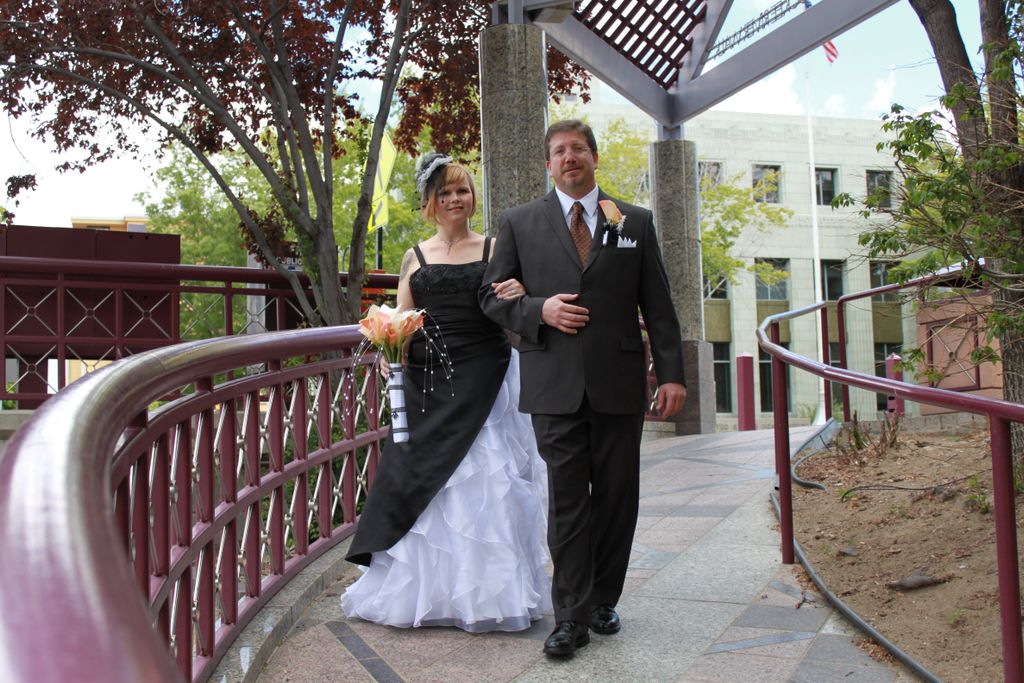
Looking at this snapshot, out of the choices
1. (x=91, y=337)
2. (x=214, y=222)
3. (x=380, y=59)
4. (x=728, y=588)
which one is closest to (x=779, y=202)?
(x=214, y=222)

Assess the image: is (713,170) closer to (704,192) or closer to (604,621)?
(704,192)

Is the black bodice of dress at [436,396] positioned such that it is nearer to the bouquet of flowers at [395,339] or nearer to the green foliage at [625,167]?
the bouquet of flowers at [395,339]

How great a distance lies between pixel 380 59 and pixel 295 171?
160 cm

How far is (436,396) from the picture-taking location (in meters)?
4.65

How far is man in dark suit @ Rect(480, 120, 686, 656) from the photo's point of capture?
3975 mm

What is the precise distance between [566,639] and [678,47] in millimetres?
8389

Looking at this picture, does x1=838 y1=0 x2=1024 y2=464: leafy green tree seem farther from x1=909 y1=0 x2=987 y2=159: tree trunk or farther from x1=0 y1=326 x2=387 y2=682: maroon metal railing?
x1=0 y1=326 x2=387 y2=682: maroon metal railing

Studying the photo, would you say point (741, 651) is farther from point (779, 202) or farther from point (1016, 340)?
point (779, 202)

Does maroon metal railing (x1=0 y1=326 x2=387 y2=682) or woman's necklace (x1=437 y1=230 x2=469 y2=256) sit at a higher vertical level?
woman's necklace (x1=437 y1=230 x2=469 y2=256)

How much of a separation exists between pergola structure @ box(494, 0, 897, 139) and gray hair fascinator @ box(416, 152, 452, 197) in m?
3.73

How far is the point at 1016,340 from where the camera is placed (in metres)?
4.70

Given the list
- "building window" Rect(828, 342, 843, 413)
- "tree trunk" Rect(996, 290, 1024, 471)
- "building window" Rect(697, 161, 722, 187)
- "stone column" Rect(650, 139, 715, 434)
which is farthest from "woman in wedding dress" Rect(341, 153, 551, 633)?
"building window" Rect(697, 161, 722, 187)

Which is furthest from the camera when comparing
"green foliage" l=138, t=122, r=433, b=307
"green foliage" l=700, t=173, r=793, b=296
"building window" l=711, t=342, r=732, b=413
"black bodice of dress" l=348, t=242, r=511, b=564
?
"building window" l=711, t=342, r=732, b=413

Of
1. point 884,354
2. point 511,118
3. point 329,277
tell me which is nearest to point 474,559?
point 511,118
